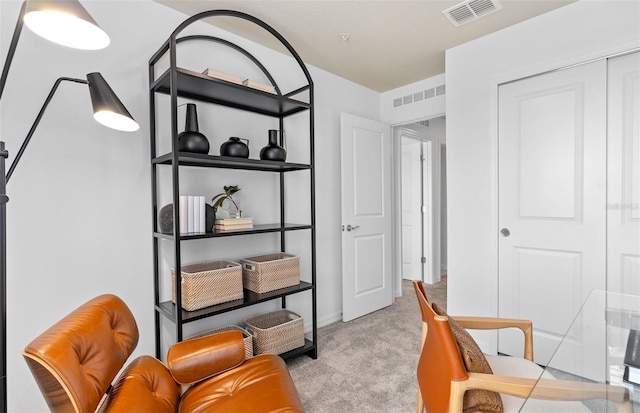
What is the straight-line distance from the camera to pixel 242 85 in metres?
2.09

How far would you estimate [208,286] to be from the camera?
197 cm

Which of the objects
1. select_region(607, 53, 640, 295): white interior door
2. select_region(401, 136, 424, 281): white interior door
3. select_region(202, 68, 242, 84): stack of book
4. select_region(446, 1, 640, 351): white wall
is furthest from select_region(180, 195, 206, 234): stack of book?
select_region(401, 136, 424, 281): white interior door

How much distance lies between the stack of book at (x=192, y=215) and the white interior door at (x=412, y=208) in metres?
3.58

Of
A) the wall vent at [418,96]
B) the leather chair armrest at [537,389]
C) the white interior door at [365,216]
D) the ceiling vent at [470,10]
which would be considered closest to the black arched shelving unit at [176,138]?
the white interior door at [365,216]

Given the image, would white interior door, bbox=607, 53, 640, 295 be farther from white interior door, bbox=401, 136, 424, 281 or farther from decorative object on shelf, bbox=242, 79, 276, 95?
white interior door, bbox=401, 136, 424, 281

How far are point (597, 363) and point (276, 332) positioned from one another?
1.78m

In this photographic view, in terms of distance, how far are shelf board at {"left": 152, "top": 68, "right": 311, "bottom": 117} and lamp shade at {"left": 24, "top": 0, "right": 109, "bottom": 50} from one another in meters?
0.75

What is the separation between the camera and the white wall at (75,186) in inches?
64.9

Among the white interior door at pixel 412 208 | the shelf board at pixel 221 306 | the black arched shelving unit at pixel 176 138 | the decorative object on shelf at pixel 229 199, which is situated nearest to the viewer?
the black arched shelving unit at pixel 176 138

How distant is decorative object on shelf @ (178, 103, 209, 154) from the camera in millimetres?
1908

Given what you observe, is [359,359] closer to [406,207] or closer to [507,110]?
[507,110]

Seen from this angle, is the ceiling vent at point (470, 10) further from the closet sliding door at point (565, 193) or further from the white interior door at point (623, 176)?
the white interior door at point (623, 176)

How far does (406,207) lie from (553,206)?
268 centimetres

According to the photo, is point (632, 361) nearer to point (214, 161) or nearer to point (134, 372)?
point (134, 372)
